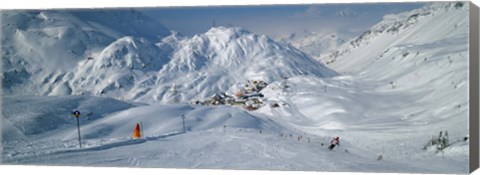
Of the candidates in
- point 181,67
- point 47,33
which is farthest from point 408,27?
point 47,33

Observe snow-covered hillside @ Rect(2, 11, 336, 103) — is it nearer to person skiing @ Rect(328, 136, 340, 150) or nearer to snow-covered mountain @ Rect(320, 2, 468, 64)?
snow-covered mountain @ Rect(320, 2, 468, 64)

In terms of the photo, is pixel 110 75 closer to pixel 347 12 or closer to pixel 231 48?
pixel 231 48

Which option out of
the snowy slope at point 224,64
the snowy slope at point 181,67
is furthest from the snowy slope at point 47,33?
the snowy slope at point 224,64

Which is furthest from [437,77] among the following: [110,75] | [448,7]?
[110,75]

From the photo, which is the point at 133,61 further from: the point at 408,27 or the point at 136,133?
the point at 408,27

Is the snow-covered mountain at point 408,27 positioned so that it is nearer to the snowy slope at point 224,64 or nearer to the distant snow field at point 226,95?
the distant snow field at point 226,95

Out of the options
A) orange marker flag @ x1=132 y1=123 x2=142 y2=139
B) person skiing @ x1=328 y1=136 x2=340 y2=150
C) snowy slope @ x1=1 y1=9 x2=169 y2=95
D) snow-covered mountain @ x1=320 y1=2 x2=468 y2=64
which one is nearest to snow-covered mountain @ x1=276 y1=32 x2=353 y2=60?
snow-covered mountain @ x1=320 y1=2 x2=468 y2=64
